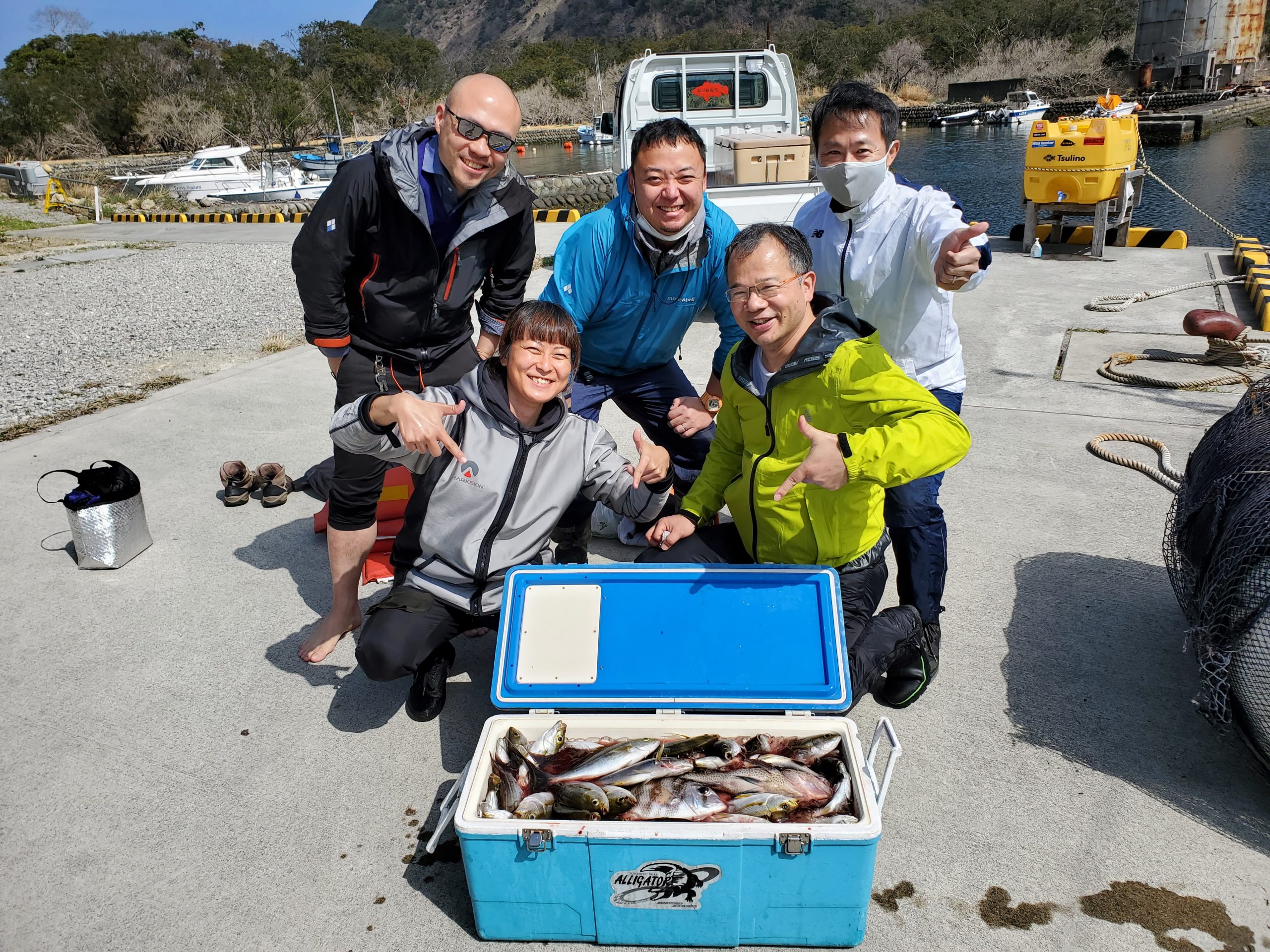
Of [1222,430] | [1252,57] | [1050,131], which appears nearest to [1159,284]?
[1050,131]

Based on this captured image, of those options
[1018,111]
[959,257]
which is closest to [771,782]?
[959,257]

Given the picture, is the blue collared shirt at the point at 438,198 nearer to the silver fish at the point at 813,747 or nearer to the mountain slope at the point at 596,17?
the silver fish at the point at 813,747

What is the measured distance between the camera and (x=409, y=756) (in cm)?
284

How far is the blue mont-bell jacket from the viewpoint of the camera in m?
A: 3.55

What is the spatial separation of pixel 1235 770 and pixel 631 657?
6.09ft

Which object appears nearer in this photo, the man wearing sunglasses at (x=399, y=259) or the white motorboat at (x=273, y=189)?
the man wearing sunglasses at (x=399, y=259)

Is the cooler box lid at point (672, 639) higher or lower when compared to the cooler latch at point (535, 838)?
higher

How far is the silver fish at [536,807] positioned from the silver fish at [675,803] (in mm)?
186

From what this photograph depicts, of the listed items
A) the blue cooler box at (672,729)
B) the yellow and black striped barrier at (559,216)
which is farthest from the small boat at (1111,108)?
the blue cooler box at (672,729)

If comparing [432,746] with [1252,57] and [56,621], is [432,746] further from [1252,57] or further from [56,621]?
[1252,57]

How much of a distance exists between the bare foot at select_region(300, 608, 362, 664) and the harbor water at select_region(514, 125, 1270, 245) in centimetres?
1203

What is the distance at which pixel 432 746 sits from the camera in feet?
9.45

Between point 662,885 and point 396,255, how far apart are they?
2366 mm

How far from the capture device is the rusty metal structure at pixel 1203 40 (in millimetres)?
50250
